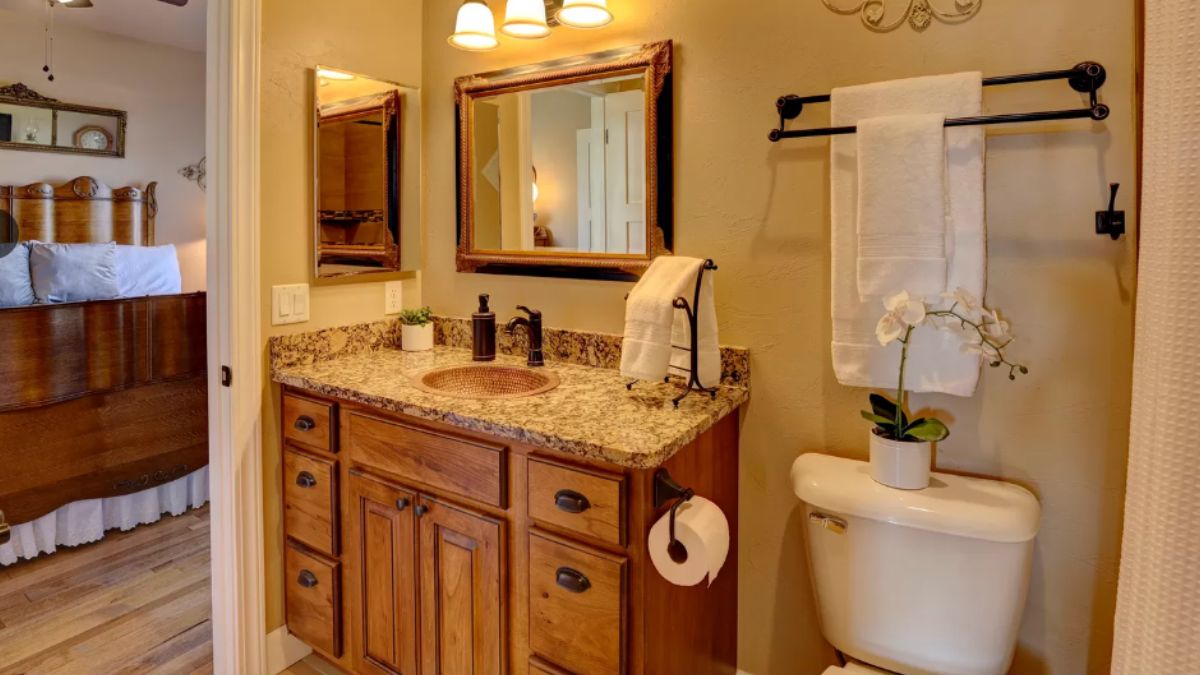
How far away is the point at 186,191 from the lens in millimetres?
4543

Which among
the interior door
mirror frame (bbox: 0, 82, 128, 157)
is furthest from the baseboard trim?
mirror frame (bbox: 0, 82, 128, 157)

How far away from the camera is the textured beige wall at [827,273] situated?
4.33ft

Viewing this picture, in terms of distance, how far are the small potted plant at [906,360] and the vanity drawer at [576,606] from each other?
0.58 metres

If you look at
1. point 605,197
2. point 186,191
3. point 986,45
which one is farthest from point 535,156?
point 186,191

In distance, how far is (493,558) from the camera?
1.46 meters

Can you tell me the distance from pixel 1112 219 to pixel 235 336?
2.05 meters

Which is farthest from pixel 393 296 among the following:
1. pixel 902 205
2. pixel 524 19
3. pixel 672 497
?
pixel 902 205

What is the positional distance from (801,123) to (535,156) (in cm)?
80

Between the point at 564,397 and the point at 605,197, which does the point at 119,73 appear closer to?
the point at 605,197

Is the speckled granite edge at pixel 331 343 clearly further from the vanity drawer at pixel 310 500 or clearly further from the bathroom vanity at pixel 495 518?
the vanity drawer at pixel 310 500

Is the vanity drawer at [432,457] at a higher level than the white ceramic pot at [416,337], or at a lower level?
lower

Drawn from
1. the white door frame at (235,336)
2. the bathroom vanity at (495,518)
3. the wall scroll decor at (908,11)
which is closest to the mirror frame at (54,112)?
the white door frame at (235,336)

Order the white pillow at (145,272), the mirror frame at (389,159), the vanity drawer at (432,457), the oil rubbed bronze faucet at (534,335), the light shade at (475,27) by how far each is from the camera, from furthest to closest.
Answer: the white pillow at (145,272) → the mirror frame at (389,159) → the oil rubbed bronze faucet at (534,335) → the light shade at (475,27) → the vanity drawer at (432,457)

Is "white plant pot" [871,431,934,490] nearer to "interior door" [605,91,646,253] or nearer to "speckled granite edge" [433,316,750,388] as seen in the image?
"speckled granite edge" [433,316,750,388]
